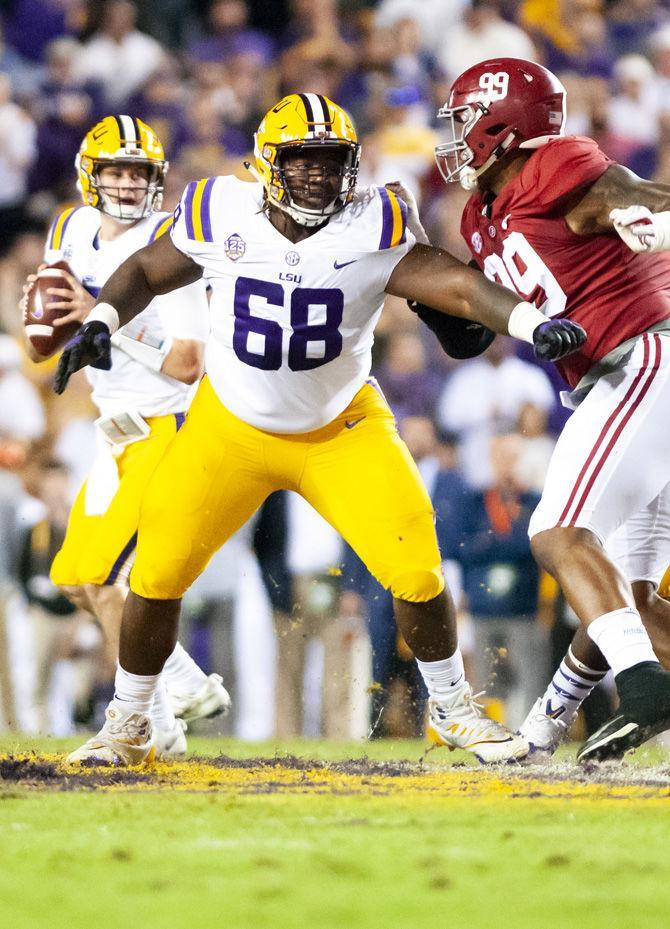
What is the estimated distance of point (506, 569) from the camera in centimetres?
661

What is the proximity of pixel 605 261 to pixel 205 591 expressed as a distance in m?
3.37

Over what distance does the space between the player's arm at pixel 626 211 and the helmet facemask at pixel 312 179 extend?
674 millimetres

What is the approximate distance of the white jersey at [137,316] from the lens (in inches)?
204

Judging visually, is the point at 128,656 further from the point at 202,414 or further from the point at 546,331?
the point at 546,331

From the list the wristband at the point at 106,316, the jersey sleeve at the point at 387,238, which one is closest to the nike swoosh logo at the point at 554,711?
the jersey sleeve at the point at 387,238

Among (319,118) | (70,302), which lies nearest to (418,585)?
(319,118)

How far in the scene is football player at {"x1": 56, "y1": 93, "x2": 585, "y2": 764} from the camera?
13.4 ft

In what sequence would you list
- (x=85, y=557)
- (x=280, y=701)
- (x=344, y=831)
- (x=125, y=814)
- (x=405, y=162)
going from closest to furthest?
1. (x=344, y=831)
2. (x=125, y=814)
3. (x=85, y=557)
4. (x=280, y=701)
5. (x=405, y=162)

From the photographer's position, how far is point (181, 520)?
416 centimetres

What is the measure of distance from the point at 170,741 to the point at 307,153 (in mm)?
2087

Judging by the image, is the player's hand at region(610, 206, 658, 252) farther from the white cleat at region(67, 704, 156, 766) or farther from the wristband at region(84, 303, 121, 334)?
the white cleat at region(67, 704, 156, 766)

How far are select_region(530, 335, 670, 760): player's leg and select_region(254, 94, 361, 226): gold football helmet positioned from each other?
0.97 m

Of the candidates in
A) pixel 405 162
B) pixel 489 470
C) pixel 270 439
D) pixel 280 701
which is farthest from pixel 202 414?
pixel 405 162

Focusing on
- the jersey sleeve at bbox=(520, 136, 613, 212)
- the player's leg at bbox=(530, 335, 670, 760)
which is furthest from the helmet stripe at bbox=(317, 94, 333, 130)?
the player's leg at bbox=(530, 335, 670, 760)
